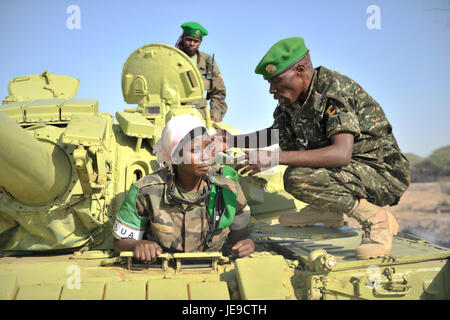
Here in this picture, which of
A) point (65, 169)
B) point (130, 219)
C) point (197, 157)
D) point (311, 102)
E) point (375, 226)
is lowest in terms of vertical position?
point (375, 226)

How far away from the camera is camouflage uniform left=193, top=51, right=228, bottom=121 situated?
901 centimetres

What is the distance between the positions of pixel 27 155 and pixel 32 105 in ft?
4.10

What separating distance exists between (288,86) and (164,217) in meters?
1.68

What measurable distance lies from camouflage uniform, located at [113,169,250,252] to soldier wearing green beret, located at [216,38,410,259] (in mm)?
604

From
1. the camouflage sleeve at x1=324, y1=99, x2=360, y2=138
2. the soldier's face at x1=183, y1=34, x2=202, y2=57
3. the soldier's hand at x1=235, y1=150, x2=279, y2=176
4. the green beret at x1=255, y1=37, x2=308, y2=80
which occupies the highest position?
the soldier's face at x1=183, y1=34, x2=202, y2=57

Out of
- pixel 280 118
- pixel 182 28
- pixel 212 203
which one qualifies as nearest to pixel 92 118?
pixel 212 203

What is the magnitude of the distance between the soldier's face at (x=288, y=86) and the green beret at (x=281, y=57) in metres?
0.07

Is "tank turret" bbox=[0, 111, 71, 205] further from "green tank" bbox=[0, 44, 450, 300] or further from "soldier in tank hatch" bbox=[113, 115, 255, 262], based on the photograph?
"soldier in tank hatch" bbox=[113, 115, 255, 262]

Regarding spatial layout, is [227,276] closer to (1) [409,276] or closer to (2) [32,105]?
(1) [409,276]

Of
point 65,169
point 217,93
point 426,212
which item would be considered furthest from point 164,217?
point 426,212

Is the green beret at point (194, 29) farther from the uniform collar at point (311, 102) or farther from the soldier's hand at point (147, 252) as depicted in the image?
the soldier's hand at point (147, 252)

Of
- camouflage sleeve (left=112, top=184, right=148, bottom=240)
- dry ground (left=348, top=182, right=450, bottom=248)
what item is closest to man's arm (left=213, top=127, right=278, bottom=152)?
camouflage sleeve (left=112, top=184, right=148, bottom=240)

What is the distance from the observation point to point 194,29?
346 inches

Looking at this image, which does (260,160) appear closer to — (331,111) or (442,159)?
(331,111)
